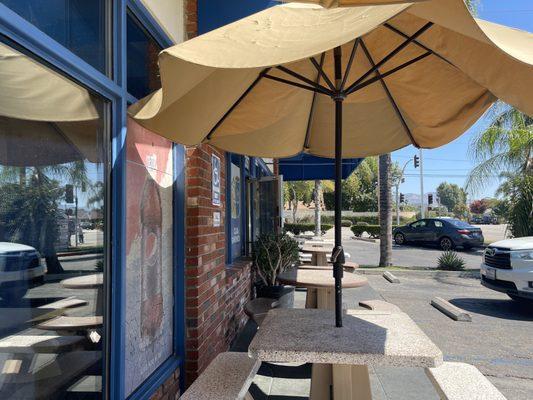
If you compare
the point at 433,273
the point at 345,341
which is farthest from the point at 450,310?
the point at 345,341

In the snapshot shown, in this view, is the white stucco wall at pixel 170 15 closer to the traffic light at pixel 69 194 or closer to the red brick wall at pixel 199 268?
the red brick wall at pixel 199 268

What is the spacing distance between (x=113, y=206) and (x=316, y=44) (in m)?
1.41

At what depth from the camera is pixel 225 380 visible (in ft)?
7.84

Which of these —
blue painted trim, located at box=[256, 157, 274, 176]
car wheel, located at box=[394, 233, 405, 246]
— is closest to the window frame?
blue painted trim, located at box=[256, 157, 274, 176]

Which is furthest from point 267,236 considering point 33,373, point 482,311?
point 33,373

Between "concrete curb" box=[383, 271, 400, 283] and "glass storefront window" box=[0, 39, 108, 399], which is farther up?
"glass storefront window" box=[0, 39, 108, 399]

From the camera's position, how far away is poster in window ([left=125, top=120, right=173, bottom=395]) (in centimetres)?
245

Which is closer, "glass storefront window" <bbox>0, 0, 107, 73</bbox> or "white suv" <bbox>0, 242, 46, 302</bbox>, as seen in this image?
"white suv" <bbox>0, 242, 46, 302</bbox>

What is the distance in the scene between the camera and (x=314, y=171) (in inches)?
421

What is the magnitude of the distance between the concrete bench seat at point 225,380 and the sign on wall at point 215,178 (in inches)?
59.8

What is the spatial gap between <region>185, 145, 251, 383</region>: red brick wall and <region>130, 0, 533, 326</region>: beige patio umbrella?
0.38m

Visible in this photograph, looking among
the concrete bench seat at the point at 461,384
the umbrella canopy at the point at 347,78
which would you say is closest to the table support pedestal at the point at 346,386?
the concrete bench seat at the point at 461,384

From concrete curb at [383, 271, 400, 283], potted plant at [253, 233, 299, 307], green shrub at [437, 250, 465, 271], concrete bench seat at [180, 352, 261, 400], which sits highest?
potted plant at [253, 233, 299, 307]

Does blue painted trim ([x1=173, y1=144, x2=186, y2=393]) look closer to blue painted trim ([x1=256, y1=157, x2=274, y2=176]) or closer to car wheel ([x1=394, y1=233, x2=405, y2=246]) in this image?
blue painted trim ([x1=256, y1=157, x2=274, y2=176])
